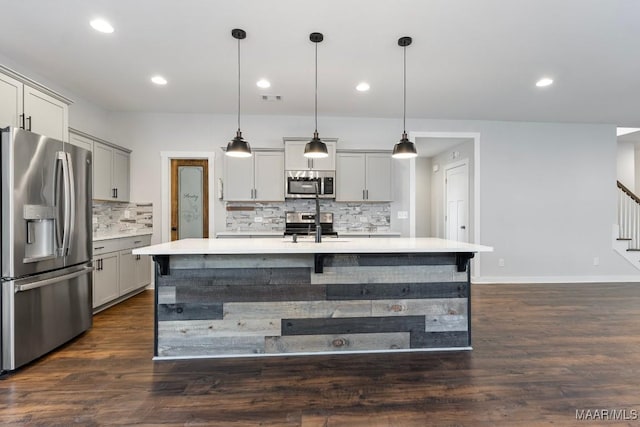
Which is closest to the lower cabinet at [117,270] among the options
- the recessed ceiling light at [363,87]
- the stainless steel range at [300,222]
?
the stainless steel range at [300,222]

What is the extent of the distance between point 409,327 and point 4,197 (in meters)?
3.20

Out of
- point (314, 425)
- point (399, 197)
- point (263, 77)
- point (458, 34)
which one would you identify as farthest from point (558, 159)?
point (314, 425)

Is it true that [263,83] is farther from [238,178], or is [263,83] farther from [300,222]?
[300,222]

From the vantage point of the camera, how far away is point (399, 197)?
5.26 meters

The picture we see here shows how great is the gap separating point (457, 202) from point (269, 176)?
3.79 m

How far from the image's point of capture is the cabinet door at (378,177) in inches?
194

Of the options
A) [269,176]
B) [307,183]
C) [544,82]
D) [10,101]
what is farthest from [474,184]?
[10,101]

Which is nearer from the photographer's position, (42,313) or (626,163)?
(42,313)

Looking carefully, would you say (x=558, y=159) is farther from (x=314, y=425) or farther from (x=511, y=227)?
(x=314, y=425)

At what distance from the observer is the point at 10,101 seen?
2553 millimetres

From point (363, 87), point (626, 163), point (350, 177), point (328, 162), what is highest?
point (363, 87)

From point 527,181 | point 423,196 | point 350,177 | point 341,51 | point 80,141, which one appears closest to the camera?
point 341,51

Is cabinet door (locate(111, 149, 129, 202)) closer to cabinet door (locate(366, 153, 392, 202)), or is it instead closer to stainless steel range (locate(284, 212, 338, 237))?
stainless steel range (locate(284, 212, 338, 237))

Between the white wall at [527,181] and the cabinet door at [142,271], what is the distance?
1.12 metres
